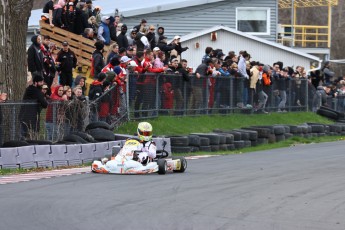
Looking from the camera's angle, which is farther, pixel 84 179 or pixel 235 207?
pixel 84 179

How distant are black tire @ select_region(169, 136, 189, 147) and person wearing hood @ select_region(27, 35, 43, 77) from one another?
3.23 metres

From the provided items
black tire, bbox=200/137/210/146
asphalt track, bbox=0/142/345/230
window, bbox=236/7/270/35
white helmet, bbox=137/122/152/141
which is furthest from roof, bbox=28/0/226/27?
asphalt track, bbox=0/142/345/230

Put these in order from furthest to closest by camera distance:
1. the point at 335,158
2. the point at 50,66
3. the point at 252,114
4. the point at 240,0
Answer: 1. the point at 240,0
2. the point at 252,114
3. the point at 50,66
4. the point at 335,158

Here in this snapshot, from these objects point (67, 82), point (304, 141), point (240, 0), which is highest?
point (240, 0)

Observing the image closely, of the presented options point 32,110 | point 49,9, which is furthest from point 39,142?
point 49,9

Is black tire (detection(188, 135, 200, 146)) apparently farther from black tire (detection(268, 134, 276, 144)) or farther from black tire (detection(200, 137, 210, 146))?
black tire (detection(268, 134, 276, 144))

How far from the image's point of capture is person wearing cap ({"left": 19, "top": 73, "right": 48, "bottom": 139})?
643 inches

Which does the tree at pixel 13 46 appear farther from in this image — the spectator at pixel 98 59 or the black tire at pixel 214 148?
the black tire at pixel 214 148

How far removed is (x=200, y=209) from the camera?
9672mm

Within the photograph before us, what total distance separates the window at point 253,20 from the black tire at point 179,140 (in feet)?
60.7

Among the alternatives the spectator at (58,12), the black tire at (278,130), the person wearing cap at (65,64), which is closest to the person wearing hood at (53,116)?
the person wearing cap at (65,64)

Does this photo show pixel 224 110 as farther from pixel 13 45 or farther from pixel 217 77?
pixel 13 45

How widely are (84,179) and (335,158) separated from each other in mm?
6516

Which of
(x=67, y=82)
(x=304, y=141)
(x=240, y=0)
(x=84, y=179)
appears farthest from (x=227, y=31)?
(x=84, y=179)
